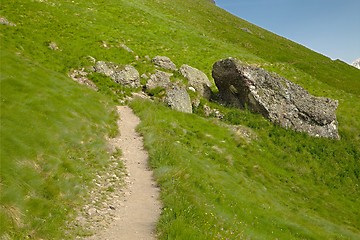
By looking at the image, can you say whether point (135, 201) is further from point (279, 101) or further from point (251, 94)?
point (279, 101)

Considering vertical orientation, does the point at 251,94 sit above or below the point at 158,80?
above

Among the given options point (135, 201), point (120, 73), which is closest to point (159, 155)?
point (135, 201)

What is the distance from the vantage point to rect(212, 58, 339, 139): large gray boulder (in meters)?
38.3

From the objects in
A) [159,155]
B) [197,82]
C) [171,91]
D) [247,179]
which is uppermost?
[197,82]

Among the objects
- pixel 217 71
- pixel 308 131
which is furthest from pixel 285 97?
pixel 217 71

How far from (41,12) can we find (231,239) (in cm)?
4843

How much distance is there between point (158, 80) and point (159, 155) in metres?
18.2

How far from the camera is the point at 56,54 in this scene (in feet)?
126

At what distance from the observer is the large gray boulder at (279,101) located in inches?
1510

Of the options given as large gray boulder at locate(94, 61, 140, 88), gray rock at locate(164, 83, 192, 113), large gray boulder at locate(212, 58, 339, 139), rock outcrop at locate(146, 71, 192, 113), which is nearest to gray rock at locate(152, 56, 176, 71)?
rock outcrop at locate(146, 71, 192, 113)

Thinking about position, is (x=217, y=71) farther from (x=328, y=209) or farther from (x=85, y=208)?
(x=85, y=208)

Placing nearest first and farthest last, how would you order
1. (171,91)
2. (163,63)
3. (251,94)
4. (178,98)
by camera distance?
(178,98) < (171,91) < (251,94) < (163,63)

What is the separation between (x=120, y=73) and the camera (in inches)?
1501

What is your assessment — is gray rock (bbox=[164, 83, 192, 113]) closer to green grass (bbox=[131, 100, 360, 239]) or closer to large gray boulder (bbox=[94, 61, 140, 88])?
green grass (bbox=[131, 100, 360, 239])
